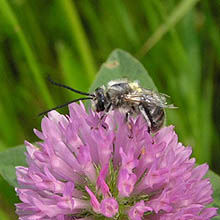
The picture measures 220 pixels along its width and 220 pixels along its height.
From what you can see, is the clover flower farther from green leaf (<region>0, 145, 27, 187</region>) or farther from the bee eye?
green leaf (<region>0, 145, 27, 187</region>)

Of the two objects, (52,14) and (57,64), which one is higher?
(52,14)

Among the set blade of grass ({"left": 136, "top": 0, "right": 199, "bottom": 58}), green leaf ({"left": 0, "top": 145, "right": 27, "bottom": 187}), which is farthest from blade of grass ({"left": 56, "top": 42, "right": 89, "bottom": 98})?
green leaf ({"left": 0, "top": 145, "right": 27, "bottom": 187})

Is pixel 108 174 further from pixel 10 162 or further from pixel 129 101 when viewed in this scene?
pixel 10 162

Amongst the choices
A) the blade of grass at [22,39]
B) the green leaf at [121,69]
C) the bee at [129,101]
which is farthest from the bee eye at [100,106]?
the blade of grass at [22,39]

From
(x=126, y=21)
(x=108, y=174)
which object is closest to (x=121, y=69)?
(x=108, y=174)

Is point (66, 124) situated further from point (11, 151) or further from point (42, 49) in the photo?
point (42, 49)

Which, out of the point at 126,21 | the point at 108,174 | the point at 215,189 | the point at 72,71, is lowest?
the point at 215,189

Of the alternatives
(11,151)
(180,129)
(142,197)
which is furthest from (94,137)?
(180,129)
